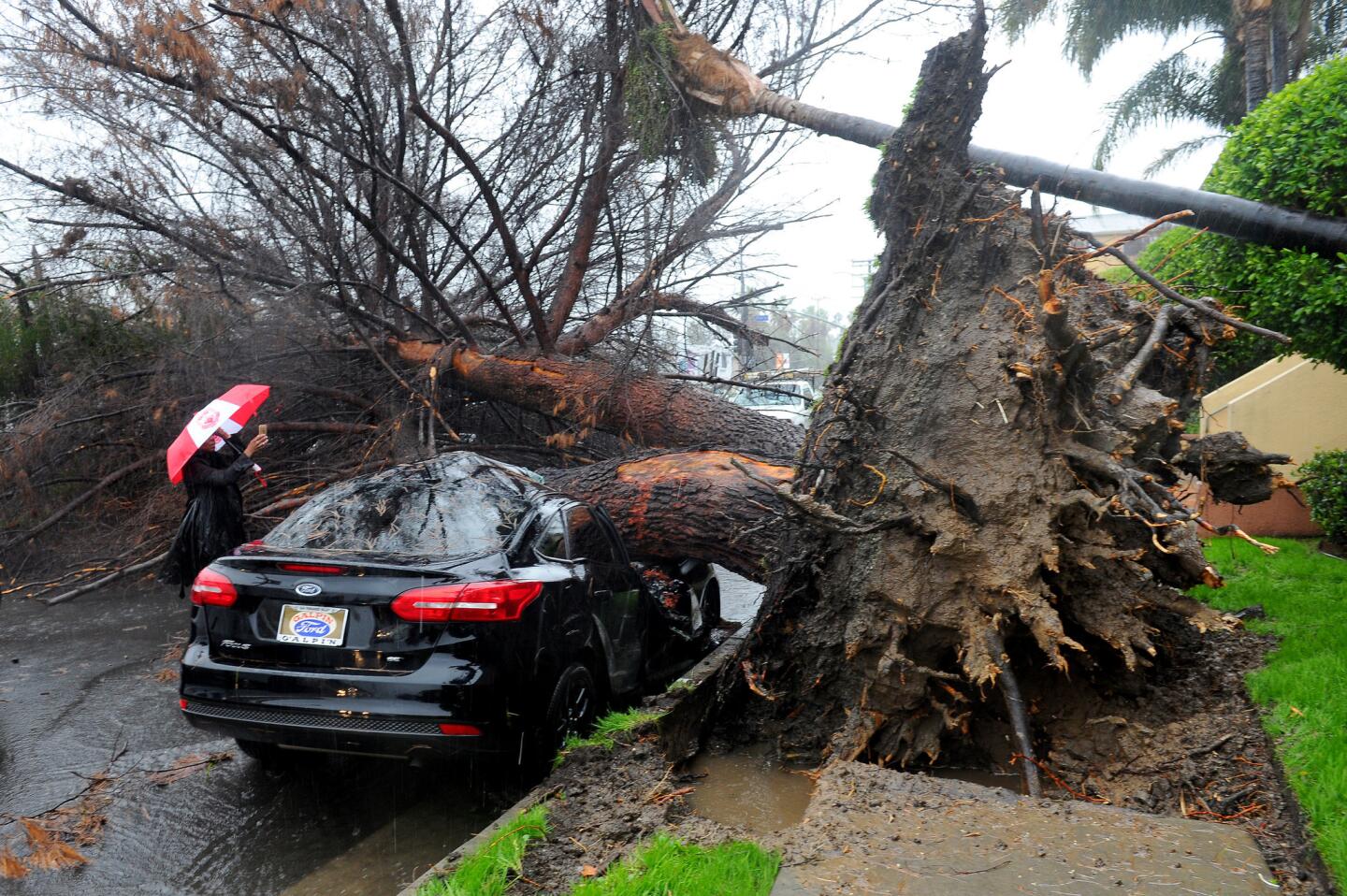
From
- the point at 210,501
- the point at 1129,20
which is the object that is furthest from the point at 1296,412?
the point at 1129,20

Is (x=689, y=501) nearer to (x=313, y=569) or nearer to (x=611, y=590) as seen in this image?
(x=611, y=590)

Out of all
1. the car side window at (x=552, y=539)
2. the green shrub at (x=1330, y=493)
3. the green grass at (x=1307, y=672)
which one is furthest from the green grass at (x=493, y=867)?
the green shrub at (x=1330, y=493)

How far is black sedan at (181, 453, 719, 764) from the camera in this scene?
4094mm

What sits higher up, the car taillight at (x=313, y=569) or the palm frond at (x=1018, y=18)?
the palm frond at (x=1018, y=18)

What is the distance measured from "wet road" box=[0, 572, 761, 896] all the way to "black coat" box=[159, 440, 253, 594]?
89 cm

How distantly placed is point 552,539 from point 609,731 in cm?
112

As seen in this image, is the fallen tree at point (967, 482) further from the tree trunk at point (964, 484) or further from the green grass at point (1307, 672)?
the green grass at point (1307, 672)

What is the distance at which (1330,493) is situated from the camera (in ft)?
26.6

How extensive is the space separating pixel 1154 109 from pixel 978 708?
25.1 meters

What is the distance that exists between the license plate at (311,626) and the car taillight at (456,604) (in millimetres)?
287

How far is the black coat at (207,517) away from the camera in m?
6.54

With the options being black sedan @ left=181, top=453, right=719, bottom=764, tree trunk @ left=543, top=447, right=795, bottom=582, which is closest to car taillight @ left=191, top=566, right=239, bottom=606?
black sedan @ left=181, top=453, right=719, bottom=764

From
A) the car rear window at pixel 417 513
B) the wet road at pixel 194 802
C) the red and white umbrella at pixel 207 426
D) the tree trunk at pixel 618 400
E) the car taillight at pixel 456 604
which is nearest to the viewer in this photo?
the wet road at pixel 194 802

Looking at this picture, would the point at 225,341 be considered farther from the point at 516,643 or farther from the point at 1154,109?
the point at 1154,109
